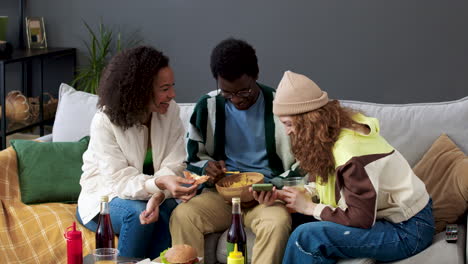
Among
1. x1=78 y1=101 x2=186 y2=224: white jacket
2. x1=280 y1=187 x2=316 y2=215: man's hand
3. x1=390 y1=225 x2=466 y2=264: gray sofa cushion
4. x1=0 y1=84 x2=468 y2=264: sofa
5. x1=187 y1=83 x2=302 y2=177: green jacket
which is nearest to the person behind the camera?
x1=390 y1=225 x2=466 y2=264: gray sofa cushion

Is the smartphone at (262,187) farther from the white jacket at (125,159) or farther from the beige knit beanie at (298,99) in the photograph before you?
the white jacket at (125,159)

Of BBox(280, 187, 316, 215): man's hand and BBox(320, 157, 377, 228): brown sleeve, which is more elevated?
BBox(320, 157, 377, 228): brown sleeve

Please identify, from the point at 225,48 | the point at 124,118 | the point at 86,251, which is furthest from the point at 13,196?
the point at 225,48

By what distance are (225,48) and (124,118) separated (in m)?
0.57

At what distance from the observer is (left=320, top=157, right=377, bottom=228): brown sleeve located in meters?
2.54

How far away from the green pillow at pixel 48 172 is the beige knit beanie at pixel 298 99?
125cm

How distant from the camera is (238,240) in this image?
261 centimetres

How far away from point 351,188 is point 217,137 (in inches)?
36.5

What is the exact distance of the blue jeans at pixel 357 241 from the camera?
2.61 meters

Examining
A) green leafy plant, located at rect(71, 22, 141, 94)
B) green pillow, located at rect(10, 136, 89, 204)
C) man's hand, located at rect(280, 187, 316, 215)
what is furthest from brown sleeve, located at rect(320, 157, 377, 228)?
green leafy plant, located at rect(71, 22, 141, 94)

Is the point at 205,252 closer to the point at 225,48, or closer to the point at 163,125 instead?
the point at 163,125

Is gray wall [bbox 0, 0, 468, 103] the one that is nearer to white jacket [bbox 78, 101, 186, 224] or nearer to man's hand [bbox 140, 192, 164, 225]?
white jacket [bbox 78, 101, 186, 224]

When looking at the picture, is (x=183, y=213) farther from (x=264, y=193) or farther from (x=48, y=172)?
(x=48, y=172)

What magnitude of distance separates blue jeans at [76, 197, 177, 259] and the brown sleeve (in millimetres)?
853
